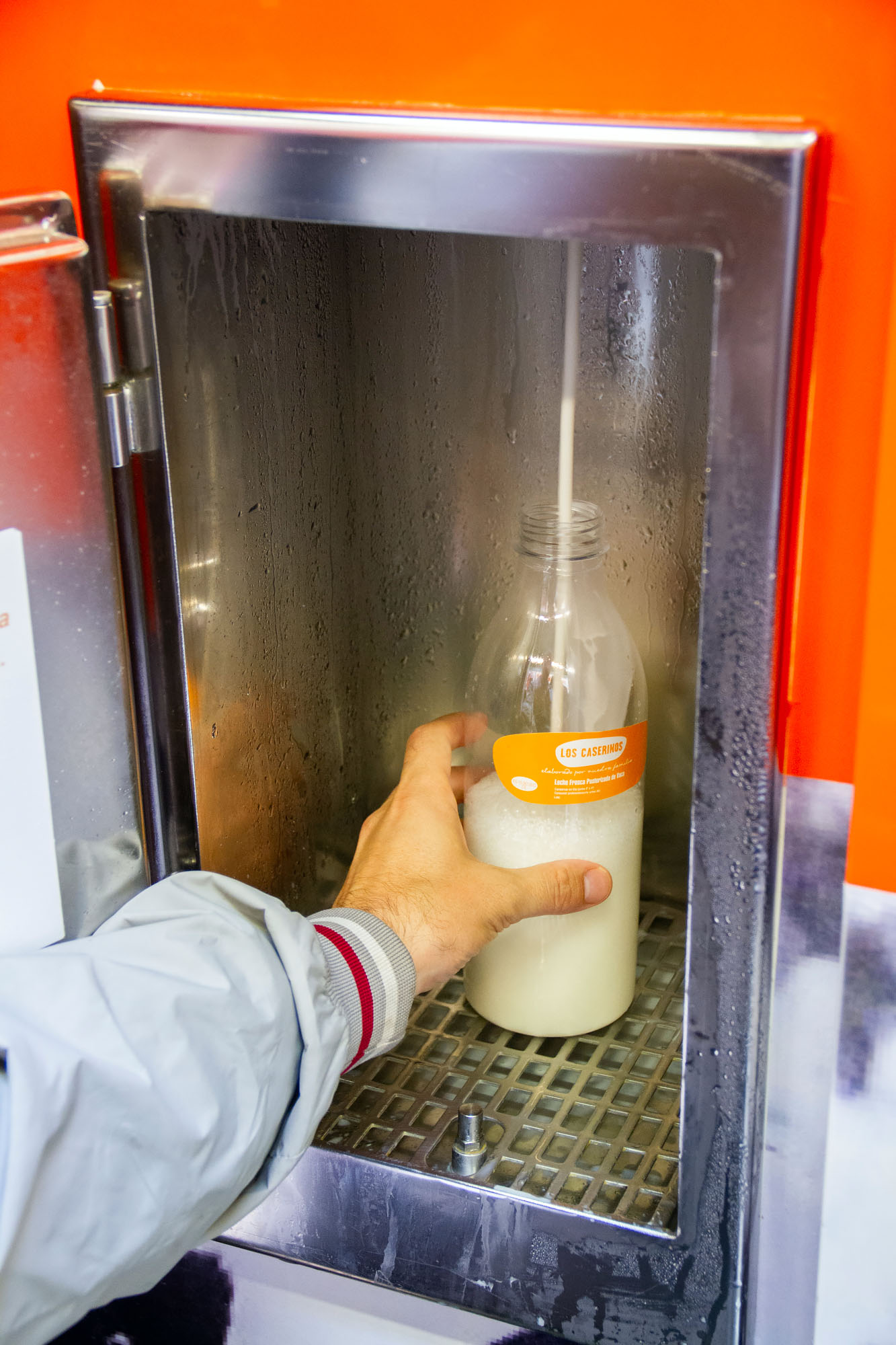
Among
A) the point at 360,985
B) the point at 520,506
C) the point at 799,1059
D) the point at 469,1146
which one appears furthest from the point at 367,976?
the point at 520,506

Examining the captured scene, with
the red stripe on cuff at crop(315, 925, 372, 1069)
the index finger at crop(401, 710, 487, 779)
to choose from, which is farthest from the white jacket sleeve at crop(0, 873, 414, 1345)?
the index finger at crop(401, 710, 487, 779)

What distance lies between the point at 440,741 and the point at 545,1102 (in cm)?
27

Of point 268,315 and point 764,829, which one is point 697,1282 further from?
point 268,315

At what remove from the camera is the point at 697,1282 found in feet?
2.34

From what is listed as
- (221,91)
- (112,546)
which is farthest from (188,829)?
(221,91)

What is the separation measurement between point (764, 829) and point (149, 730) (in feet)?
1.22

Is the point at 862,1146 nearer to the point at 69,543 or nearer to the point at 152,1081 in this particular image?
the point at 152,1081

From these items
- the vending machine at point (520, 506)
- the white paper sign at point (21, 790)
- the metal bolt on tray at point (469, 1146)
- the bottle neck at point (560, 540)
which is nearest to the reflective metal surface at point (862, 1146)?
the vending machine at point (520, 506)

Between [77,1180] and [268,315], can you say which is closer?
[77,1180]

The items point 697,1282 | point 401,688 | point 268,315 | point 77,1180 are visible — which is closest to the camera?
point 77,1180

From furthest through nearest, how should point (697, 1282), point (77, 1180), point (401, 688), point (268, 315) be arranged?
point (401, 688) → point (268, 315) → point (697, 1282) → point (77, 1180)

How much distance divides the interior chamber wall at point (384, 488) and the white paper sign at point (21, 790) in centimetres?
12

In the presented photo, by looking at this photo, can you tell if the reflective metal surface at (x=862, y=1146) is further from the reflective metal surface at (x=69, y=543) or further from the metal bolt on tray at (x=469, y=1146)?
the reflective metal surface at (x=69, y=543)

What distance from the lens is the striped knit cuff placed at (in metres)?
0.73
